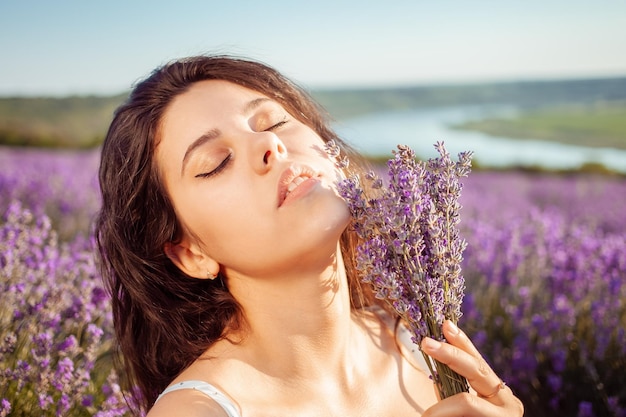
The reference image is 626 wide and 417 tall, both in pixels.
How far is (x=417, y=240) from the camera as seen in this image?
1515mm

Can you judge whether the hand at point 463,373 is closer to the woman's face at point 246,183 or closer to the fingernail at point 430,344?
the fingernail at point 430,344

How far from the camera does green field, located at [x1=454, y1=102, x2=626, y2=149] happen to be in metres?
10.3

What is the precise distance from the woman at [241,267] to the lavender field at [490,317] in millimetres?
274

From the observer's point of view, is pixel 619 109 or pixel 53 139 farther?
pixel 53 139

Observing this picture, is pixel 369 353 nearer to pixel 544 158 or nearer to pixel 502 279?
pixel 502 279

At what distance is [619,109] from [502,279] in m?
8.56

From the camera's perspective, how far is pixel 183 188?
1921mm

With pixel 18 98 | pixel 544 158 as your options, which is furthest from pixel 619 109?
pixel 18 98

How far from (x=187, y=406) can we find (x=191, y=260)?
20.3 inches

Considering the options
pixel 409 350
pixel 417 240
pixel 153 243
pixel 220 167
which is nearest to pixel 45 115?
pixel 153 243

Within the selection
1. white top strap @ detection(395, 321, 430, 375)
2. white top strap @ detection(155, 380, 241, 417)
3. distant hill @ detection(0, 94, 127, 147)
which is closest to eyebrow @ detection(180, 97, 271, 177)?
white top strap @ detection(155, 380, 241, 417)

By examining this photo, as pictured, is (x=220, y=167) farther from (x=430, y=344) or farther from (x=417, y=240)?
(x=430, y=344)

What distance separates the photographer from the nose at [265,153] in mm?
1727

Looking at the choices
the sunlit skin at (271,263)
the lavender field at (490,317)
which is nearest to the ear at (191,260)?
the sunlit skin at (271,263)
